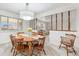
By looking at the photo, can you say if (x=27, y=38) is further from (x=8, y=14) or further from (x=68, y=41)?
(x=68, y=41)

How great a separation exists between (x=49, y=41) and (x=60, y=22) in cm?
41

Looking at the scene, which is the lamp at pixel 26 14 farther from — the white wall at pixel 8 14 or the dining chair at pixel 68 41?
the dining chair at pixel 68 41

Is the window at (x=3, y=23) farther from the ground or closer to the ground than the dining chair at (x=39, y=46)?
farther from the ground

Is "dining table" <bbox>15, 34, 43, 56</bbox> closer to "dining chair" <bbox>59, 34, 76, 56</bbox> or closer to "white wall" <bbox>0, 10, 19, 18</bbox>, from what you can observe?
"white wall" <bbox>0, 10, 19, 18</bbox>

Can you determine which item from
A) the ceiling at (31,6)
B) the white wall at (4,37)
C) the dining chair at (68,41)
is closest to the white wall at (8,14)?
the ceiling at (31,6)

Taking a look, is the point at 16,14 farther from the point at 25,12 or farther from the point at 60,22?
the point at 60,22

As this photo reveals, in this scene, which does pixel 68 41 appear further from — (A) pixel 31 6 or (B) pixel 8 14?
Result: (B) pixel 8 14

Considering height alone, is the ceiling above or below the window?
above

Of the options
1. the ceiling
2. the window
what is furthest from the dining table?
the ceiling

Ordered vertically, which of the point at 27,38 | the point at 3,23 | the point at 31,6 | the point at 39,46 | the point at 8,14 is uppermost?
the point at 31,6

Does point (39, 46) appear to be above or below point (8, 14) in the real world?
below

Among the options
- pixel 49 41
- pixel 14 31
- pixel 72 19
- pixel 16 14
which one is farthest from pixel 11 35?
pixel 72 19

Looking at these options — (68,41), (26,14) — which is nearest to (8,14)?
(26,14)

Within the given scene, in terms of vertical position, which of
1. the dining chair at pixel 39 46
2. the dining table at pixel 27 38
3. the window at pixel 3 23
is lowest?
the dining chair at pixel 39 46
